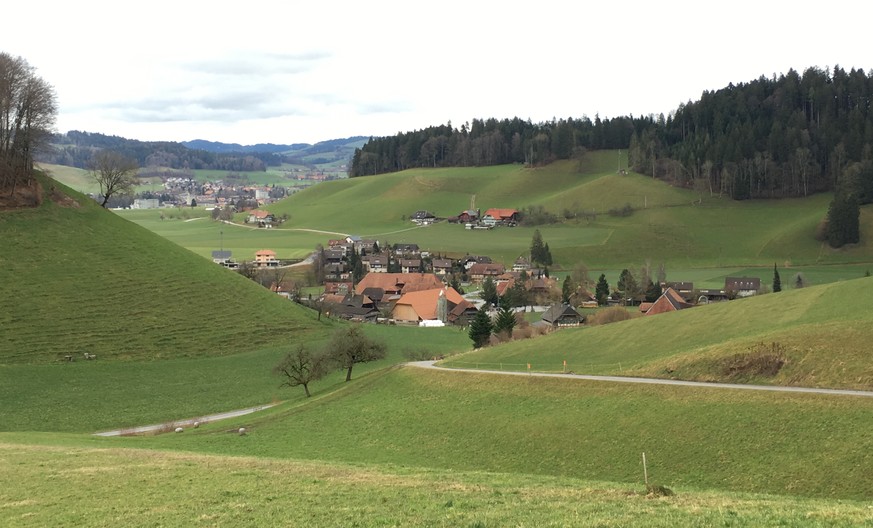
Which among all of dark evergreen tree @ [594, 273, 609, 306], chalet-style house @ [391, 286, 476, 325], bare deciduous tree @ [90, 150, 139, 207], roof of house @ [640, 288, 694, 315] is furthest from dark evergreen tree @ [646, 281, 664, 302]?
bare deciduous tree @ [90, 150, 139, 207]

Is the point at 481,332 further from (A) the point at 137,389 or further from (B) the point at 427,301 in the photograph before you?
(B) the point at 427,301

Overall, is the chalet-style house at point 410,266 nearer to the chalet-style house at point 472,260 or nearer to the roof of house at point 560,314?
the chalet-style house at point 472,260

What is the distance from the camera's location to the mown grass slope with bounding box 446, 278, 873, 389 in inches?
1594

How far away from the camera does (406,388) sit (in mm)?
50031

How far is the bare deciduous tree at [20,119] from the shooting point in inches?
3221

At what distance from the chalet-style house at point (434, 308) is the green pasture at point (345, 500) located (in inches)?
3253

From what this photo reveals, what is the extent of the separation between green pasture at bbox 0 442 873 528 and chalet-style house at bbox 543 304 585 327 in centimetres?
6884

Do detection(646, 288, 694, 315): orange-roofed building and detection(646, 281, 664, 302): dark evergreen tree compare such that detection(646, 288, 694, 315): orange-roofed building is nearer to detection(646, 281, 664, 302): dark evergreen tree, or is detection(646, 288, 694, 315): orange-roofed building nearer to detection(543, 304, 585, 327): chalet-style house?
detection(543, 304, 585, 327): chalet-style house

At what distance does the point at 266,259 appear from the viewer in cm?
15975

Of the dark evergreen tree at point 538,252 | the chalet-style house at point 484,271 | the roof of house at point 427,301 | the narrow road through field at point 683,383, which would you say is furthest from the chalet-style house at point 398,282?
the narrow road through field at point 683,383

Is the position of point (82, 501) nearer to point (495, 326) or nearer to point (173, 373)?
point (173, 373)

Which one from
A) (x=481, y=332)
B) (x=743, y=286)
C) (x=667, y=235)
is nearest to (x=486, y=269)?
(x=667, y=235)

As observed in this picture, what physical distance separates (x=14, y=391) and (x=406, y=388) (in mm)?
29290

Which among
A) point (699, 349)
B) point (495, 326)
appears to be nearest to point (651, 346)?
point (699, 349)
